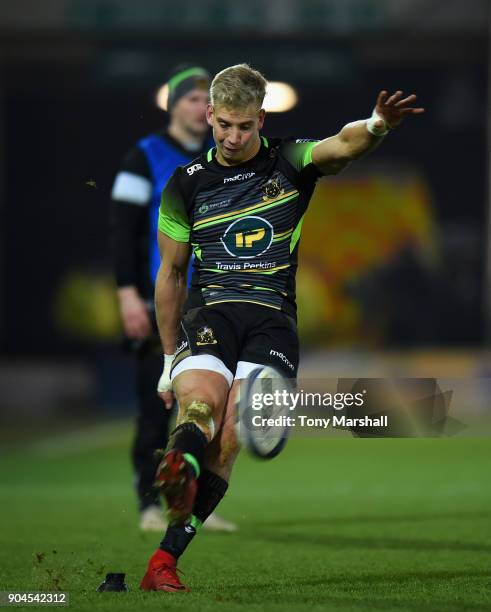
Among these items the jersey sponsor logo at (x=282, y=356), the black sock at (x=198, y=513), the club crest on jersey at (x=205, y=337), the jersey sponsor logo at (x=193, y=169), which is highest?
the jersey sponsor logo at (x=193, y=169)

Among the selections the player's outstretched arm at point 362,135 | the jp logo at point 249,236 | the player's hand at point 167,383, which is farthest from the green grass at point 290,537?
the player's outstretched arm at point 362,135

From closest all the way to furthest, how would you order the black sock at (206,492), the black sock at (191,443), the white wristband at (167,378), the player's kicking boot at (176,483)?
the player's kicking boot at (176,483) < the black sock at (191,443) < the black sock at (206,492) < the white wristband at (167,378)

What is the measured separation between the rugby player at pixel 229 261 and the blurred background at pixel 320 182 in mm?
15653

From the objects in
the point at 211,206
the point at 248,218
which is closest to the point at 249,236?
the point at 248,218

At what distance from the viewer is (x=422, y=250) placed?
21984 mm

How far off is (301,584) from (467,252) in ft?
56.3

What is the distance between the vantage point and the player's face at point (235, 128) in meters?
5.22

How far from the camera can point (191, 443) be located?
5.02m

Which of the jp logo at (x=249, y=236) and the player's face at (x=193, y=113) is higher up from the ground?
the player's face at (x=193, y=113)

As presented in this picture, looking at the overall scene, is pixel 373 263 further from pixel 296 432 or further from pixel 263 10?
pixel 296 432

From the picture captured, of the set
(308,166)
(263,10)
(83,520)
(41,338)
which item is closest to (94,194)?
(41,338)

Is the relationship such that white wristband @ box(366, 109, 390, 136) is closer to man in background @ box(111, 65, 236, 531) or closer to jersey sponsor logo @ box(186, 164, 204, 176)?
jersey sponsor logo @ box(186, 164, 204, 176)

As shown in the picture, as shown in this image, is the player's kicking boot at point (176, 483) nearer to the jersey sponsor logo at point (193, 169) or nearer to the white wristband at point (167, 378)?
the white wristband at point (167, 378)

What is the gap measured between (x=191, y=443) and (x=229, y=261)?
824 mm
